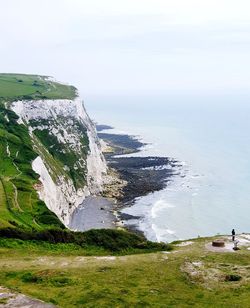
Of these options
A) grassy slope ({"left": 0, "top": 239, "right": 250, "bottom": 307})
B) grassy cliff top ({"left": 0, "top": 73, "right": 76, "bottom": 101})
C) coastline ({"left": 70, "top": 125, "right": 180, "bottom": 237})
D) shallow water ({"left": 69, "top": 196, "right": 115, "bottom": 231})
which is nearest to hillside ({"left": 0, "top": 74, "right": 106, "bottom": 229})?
grassy cliff top ({"left": 0, "top": 73, "right": 76, "bottom": 101})

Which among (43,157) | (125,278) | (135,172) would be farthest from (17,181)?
(135,172)

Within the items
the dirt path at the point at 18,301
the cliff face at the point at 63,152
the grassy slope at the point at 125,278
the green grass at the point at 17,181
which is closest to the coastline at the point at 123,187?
the cliff face at the point at 63,152

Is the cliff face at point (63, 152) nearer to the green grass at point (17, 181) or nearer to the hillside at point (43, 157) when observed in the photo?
the hillside at point (43, 157)

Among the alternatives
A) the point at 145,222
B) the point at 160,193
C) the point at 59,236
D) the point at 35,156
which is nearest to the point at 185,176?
the point at 160,193

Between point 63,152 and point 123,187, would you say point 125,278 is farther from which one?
point 63,152

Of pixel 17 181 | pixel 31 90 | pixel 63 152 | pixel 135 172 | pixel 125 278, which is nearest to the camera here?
pixel 125 278
